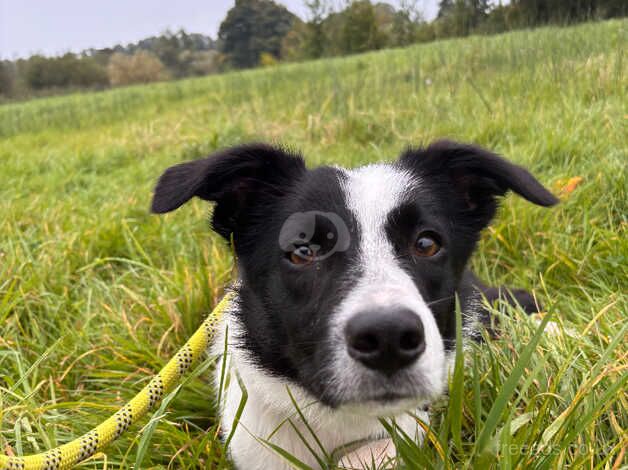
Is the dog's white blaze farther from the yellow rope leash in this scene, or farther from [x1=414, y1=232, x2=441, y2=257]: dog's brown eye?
the yellow rope leash

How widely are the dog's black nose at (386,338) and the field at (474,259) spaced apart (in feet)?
0.70

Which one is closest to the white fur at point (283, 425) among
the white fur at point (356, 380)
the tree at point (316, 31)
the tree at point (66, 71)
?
the white fur at point (356, 380)

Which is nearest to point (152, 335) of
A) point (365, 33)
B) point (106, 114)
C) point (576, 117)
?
point (576, 117)

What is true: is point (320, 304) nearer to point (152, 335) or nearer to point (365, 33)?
point (152, 335)

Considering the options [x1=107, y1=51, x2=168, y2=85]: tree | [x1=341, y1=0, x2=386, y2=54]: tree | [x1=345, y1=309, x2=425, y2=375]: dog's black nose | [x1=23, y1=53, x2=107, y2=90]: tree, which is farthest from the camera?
[x1=23, y1=53, x2=107, y2=90]: tree

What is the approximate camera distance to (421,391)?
4.77 ft

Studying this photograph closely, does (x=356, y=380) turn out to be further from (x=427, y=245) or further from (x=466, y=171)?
(x=466, y=171)

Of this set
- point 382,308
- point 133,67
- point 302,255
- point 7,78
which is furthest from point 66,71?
point 382,308

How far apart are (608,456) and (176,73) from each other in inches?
982

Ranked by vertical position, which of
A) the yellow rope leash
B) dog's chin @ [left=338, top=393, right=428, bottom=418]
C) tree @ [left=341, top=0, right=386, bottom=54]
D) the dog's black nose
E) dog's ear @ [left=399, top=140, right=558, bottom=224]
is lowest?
the yellow rope leash

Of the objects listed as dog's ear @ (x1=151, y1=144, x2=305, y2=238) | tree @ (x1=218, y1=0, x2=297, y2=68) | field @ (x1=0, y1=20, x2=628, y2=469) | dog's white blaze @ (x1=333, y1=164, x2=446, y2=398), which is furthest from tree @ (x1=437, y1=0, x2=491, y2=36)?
tree @ (x1=218, y1=0, x2=297, y2=68)

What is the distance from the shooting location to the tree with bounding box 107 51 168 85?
27391 millimetres

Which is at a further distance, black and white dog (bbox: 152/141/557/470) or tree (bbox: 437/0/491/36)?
tree (bbox: 437/0/491/36)

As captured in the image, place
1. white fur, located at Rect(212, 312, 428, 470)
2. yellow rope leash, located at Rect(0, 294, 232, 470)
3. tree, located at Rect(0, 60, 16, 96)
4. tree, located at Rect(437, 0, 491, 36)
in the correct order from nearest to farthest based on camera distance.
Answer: yellow rope leash, located at Rect(0, 294, 232, 470)
white fur, located at Rect(212, 312, 428, 470)
tree, located at Rect(437, 0, 491, 36)
tree, located at Rect(0, 60, 16, 96)
